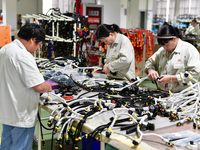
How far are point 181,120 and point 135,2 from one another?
419 inches

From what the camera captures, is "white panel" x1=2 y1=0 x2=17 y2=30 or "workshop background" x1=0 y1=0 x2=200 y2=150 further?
"white panel" x1=2 y1=0 x2=17 y2=30

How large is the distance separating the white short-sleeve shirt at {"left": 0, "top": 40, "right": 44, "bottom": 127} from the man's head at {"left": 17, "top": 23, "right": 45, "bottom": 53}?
5cm

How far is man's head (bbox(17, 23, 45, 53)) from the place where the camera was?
6.61 ft

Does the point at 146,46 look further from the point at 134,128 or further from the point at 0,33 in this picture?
the point at 134,128

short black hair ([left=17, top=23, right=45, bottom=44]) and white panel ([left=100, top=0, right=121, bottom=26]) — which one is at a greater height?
white panel ([left=100, top=0, right=121, bottom=26])

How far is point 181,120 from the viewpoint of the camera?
1733 mm

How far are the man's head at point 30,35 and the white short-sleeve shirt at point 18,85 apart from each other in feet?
0.15

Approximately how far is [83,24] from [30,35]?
3.14 m

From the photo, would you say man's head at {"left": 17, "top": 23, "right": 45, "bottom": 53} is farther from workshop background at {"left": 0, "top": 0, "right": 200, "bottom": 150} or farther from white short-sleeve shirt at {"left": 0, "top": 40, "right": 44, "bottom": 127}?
workshop background at {"left": 0, "top": 0, "right": 200, "bottom": 150}

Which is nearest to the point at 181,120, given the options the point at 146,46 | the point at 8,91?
the point at 8,91

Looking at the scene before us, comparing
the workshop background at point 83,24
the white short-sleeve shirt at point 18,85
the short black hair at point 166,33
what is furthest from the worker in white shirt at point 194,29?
the white short-sleeve shirt at point 18,85

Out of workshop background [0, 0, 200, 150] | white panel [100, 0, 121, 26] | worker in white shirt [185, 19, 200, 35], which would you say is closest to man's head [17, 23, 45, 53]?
workshop background [0, 0, 200, 150]

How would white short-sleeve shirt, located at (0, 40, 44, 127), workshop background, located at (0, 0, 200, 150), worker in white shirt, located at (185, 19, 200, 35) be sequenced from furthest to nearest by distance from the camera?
worker in white shirt, located at (185, 19, 200, 35) < workshop background, located at (0, 0, 200, 150) < white short-sleeve shirt, located at (0, 40, 44, 127)

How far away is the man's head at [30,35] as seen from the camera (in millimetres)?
2014
